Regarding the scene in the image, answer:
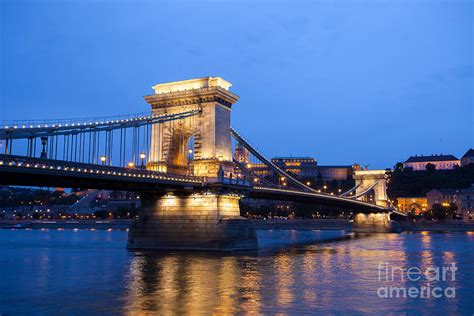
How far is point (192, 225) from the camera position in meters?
42.8

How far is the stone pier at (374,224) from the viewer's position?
9812 centimetres

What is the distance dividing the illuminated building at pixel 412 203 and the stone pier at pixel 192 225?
119 meters

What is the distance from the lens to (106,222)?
134m

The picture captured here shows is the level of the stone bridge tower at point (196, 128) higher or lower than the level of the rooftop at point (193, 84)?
lower

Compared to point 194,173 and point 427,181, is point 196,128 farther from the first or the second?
point 427,181

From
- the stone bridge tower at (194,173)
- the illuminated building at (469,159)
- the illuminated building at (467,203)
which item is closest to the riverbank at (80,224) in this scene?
the stone bridge tower at (194,173)

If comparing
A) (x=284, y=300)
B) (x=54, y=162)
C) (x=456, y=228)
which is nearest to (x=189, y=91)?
(x=54, y=162)

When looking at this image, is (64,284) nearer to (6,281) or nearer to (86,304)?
(6,281)

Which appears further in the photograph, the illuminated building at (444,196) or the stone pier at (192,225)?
the illuminated building at (444,196)

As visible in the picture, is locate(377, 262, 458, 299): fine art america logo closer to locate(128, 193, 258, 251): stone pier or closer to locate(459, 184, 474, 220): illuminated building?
locate(128, 193, 258, 251): stone pier

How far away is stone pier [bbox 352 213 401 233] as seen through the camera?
98125 millimetres

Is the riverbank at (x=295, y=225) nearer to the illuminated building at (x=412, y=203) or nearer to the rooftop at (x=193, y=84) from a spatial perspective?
the illuminated building at (x=412, y=203)

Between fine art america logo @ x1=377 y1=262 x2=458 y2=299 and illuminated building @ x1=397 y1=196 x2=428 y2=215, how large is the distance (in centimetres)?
12327

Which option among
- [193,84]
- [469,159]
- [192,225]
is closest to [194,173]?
[192,225]
